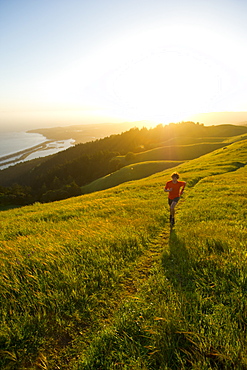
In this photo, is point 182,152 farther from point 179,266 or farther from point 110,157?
point 179,266

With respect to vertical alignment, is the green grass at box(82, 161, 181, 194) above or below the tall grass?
below

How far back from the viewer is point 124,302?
13.2ft

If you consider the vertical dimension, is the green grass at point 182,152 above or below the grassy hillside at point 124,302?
above

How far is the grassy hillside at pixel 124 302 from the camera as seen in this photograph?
2826mm

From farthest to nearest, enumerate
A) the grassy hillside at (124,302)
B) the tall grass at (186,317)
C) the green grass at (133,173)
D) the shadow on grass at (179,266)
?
the green grass at (133,173) < the shadow on grass at (179,266) < the grassy hillside at (124,302) < the tall grass at (186,317)

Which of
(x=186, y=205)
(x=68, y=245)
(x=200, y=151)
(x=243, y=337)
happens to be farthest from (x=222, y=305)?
(x=200, y=151)

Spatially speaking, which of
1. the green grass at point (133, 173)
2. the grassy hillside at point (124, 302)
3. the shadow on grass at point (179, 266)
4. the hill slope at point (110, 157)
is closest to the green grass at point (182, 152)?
the hill slope at point (110, 157)

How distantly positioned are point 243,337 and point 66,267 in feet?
13.7

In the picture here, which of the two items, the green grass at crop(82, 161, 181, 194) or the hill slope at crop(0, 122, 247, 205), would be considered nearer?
the green grass at crop(82, 161, 181, 194)

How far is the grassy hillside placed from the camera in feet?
9.27

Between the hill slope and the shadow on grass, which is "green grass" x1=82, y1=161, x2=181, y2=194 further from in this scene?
the shadow on grass

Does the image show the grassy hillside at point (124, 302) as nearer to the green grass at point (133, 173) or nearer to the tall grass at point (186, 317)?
the tall grass at point (186, 317)

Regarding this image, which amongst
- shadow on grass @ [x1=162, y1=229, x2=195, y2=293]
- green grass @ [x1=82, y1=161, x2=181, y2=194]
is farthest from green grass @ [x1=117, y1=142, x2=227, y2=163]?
shadow on grass @ [x1=162, y1=229, x2=195, y2=293]

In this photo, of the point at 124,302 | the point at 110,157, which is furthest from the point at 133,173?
the point at 110,157
